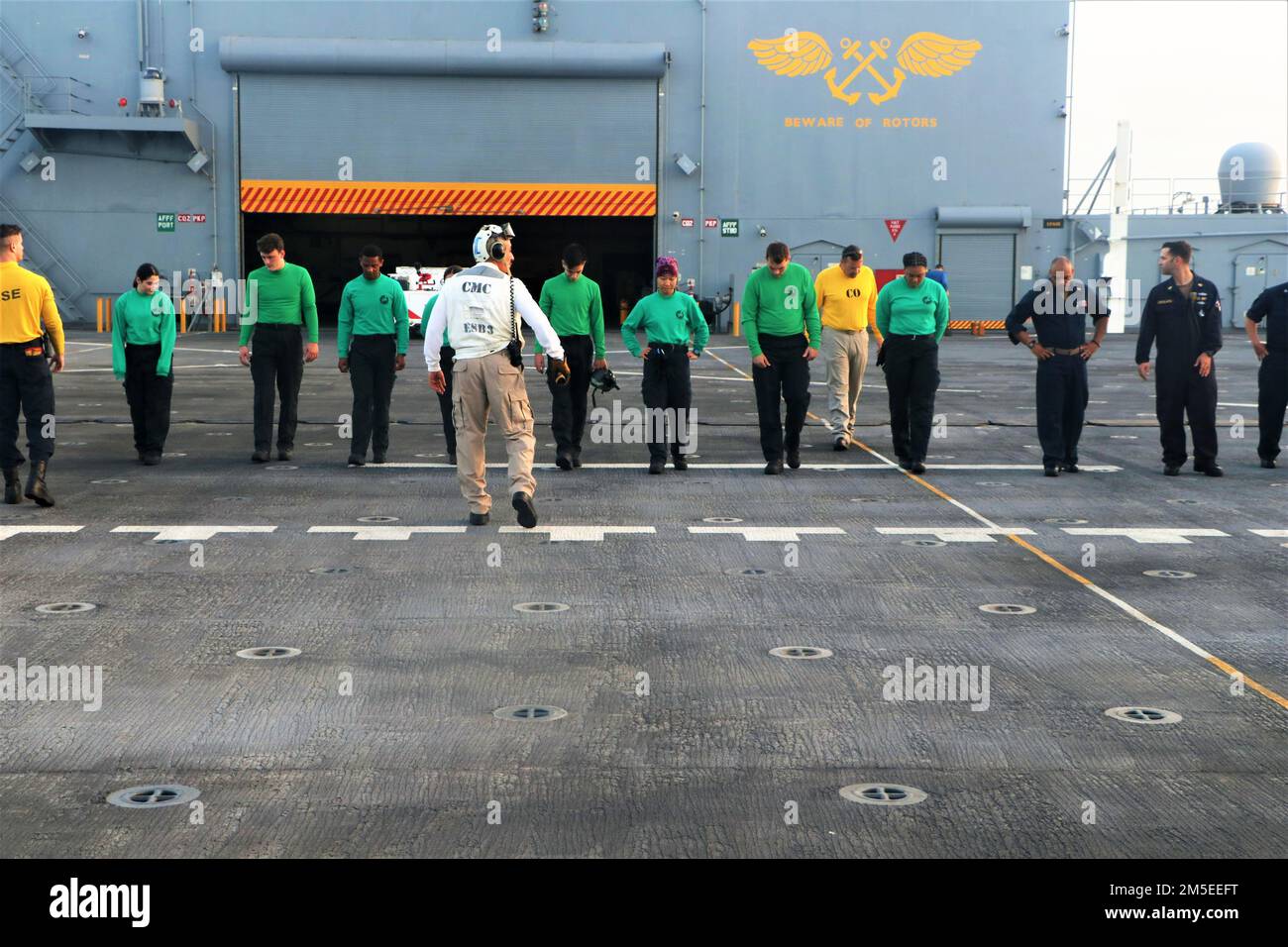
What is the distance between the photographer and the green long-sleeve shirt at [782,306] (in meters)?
13.5

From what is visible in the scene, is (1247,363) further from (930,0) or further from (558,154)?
(558,154)

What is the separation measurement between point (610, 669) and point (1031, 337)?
305 inches

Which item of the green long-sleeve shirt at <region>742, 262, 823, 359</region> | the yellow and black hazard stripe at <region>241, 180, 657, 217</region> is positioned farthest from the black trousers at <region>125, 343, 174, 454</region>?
the yellow and black hazard stripe at <region>241, 180, 657, 217</region>

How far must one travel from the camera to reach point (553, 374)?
10.9 meters

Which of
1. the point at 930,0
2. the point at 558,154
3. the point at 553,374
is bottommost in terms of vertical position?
the point at 553,374

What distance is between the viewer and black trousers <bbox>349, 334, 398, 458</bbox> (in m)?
13.9

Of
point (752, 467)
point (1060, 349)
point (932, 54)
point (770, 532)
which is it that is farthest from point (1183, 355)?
point (932, 54)

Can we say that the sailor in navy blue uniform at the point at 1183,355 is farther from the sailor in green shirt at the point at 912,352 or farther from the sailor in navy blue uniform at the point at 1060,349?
the sailor in green shirt at the point at 912,352

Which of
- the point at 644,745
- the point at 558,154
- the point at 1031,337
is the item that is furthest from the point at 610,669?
the point at 558,154

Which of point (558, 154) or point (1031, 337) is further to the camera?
point (558, 154)

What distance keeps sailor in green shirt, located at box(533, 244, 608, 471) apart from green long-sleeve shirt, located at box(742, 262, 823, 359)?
134cm

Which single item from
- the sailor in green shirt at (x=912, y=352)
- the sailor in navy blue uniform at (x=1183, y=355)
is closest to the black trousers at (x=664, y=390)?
the sailor in green shirt at (x=912, y=352)

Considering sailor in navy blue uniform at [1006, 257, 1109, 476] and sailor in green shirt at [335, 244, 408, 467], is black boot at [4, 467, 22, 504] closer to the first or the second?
sailor in green shirt at [335, 244, 408, 467]
